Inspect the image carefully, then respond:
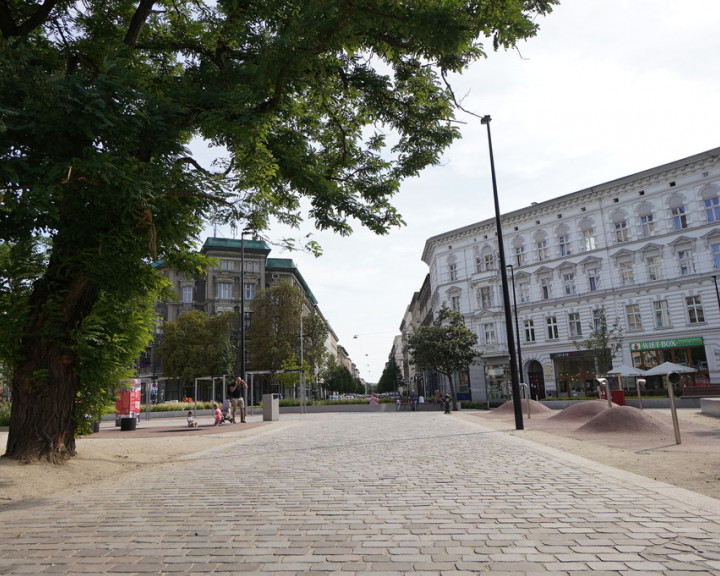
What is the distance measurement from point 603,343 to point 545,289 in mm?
11045

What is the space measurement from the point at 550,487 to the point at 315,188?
21.9 feet

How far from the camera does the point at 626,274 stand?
39.9 metres

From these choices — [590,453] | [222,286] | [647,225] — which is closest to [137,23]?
[590,453]

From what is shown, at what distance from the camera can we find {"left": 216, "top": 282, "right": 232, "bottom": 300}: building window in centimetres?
6488

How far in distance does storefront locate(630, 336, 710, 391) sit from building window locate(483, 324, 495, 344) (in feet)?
38.7

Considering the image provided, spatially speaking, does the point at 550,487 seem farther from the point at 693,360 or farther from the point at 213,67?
the point at 693,360

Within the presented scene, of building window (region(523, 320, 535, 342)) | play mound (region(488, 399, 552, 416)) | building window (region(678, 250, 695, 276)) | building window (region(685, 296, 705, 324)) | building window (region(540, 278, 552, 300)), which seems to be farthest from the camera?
building window (region(523, 320, 535, 342))

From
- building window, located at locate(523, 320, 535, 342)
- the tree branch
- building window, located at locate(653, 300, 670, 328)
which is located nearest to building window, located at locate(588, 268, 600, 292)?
building window, located at locate(653, 300, 670, 328)

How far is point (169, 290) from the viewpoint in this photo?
10727mm

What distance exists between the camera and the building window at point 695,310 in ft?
117

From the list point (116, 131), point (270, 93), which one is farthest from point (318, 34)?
point (116, 131)

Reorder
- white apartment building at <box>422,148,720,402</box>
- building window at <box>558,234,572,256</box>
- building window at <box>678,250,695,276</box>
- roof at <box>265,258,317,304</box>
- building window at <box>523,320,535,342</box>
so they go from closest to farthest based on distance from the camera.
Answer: white apartment building at <box>422,148,720,402</box>, building window at <box>678,250,695,276</box>, building window at <box>558,234,572,256</box>, building window at <box>523,320,535,342</box>, roof at <box>265,258,317,304</box>

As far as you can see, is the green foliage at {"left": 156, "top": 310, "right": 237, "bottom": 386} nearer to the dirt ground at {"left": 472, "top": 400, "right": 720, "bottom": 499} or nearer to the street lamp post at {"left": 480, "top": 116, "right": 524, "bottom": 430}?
the street lamp post at {"left": 480, "top": 116, "right": 524, "bottom": 430}

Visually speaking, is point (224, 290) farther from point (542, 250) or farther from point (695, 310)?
point (695, 310)
